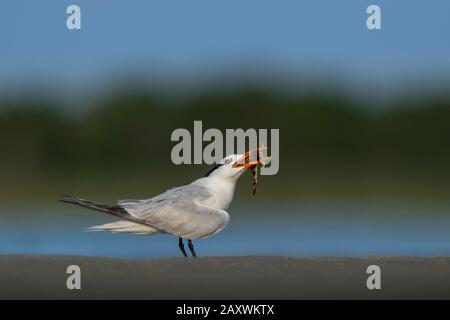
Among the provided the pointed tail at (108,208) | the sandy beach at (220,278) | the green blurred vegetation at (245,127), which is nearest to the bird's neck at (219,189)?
the pointed tail at (108,208)

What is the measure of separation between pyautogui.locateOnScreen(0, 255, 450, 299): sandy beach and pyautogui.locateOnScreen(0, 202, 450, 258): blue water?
1524 mm

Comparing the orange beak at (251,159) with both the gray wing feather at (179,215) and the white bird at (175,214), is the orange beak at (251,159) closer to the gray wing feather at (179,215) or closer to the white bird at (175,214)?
the white bird at (175,214)

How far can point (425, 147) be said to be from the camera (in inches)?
872

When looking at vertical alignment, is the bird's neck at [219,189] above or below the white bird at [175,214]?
above

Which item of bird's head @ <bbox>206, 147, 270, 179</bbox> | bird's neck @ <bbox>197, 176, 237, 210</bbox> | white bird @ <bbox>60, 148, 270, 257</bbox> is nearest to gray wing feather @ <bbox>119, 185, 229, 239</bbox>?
white bird @ <bbox>60, 148, 270, 257</bbox>

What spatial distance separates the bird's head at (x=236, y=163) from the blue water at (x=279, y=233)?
4.07 feet

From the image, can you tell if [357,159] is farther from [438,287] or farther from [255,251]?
[438,287]

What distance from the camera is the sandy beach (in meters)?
8.30

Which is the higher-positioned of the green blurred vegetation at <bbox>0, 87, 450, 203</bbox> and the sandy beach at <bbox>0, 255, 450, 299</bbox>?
the green blurred vegetation at <bbox>0, 87, 450, 203</bbox>

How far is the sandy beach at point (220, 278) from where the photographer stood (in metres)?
8.30

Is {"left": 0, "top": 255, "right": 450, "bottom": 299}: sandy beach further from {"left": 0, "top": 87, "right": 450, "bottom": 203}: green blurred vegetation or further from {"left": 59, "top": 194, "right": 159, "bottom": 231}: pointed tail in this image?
{"left": 0, "top": 87, "right": 450, "bottom": 203}: green blurred vegetation

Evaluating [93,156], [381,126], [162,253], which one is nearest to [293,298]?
[162,253]

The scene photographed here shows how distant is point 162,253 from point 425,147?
1179 cm

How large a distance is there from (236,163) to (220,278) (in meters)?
2.00
